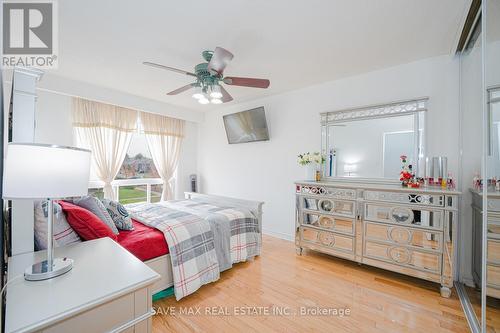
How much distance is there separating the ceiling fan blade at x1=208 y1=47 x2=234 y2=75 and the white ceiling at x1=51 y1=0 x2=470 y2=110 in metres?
0.37

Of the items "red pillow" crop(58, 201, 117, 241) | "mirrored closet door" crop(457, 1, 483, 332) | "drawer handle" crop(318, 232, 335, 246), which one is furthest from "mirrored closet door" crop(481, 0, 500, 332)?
"red pillow" crop(58, 201, 117, 241)

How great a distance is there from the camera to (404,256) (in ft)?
7.25

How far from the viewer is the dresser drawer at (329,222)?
2.56 metres

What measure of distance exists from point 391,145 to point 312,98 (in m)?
1.33

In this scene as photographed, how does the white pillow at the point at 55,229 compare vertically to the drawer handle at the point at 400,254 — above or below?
above

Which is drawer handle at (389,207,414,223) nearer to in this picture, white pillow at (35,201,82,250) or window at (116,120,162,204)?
white pillow at (35,201,82,250)

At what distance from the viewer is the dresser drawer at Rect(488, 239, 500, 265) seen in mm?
1389

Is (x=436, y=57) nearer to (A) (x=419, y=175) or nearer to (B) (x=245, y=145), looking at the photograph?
(A) (x=419, y=175)

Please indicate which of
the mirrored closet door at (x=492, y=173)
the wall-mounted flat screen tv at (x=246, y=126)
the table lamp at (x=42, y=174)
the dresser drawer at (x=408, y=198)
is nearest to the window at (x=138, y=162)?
the wall-mounted flat screen tv at (x=246, y=126)

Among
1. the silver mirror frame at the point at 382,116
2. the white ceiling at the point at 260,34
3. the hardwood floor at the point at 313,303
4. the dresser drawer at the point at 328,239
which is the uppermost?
the white ceiling at the point at 260,34

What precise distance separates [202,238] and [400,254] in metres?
2.09

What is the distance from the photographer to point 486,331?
57.4 inches

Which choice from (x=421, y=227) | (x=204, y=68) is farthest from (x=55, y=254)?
(x=421, y=227)

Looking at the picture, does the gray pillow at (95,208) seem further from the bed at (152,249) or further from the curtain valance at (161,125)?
the curtain valance at (161,125)
